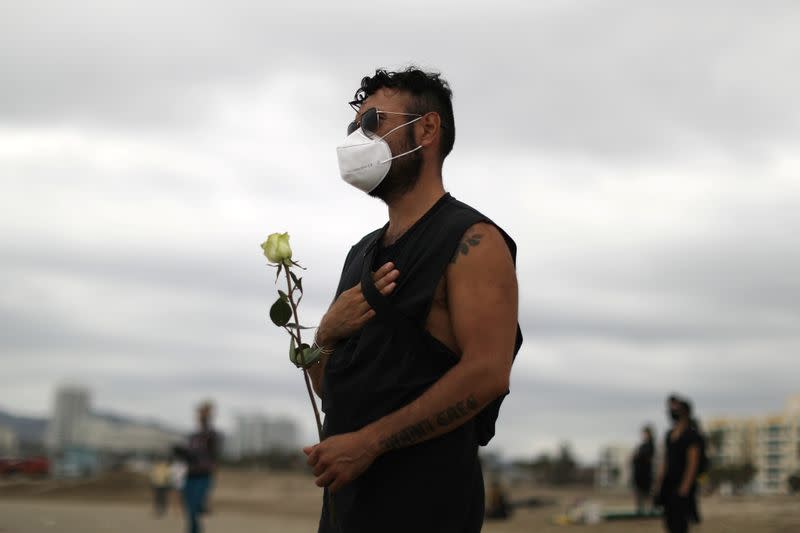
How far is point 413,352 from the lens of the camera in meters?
2.99

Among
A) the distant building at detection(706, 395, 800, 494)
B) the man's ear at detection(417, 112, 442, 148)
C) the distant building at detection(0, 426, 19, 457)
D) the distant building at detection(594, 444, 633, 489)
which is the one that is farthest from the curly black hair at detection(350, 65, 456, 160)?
the distant building at detection(0, 426, 19, 457)

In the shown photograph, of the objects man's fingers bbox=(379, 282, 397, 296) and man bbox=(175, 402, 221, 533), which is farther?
man bbox=(175, 402, 221, 533)

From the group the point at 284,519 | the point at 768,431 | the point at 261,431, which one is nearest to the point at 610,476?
the point at 284,519

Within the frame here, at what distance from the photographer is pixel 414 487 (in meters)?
2.98

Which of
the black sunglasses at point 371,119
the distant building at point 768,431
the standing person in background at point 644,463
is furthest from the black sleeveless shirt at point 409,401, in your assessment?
the distant building at point 768,431

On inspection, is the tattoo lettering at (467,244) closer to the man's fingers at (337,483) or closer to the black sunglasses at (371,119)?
the black sunglasses at (371,119)

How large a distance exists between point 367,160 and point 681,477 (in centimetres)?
787

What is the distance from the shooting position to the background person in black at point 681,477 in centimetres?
1004

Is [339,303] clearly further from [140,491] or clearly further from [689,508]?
[140,491]

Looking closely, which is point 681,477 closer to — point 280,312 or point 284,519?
point 280,312

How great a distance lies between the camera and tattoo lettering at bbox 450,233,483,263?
9.80 feet

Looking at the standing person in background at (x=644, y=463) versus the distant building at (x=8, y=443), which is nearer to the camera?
the standing person in background at (x=644, y=463)

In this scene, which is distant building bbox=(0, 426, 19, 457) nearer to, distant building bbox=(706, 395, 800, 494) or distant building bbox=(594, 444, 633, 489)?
distant building bbox=(594, 444, 633, 489)

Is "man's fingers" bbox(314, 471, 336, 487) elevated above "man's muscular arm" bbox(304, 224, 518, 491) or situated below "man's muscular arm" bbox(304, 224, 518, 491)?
below
